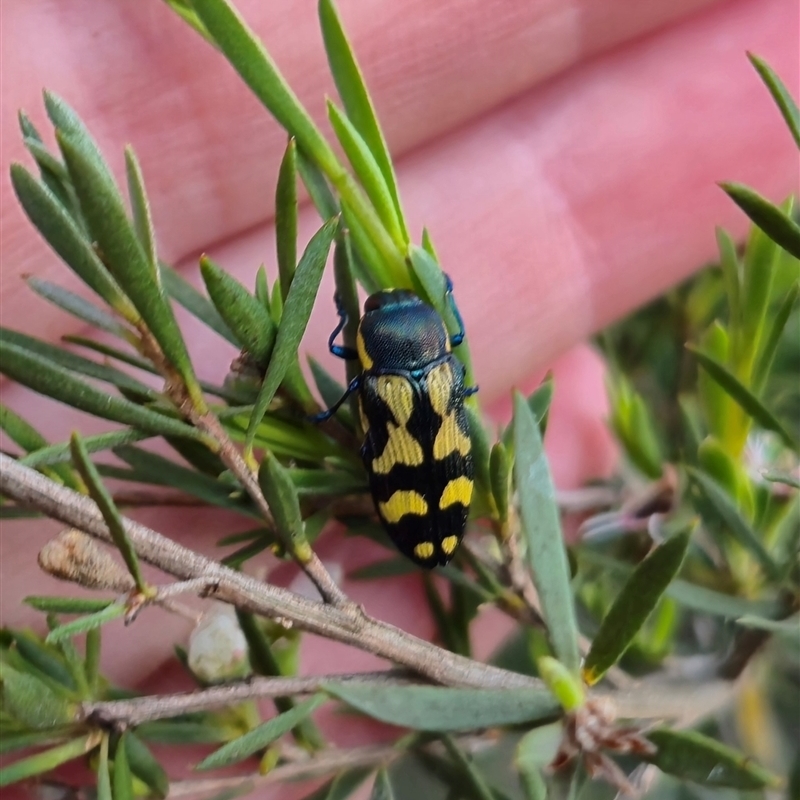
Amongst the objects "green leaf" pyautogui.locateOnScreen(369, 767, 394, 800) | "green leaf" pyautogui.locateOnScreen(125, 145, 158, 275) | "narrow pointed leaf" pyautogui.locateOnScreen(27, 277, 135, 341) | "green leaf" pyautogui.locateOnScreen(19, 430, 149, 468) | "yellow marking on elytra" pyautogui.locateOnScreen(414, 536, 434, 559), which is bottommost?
"green leaf" pyautogui.locateOnScreen(369, 767, 394, 800)

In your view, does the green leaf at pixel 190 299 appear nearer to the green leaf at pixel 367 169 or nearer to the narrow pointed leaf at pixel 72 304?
the narrow pointed leaf at pixel 72 304

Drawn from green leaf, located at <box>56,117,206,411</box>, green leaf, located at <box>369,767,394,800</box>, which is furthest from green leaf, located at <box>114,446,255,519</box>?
green leaf, located at <box>369,767,394,800</box>

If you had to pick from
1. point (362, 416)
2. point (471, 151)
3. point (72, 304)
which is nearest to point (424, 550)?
point (362, 416)

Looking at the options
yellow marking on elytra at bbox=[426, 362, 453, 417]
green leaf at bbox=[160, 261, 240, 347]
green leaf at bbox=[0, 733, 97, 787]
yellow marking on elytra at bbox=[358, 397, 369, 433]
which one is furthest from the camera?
yellow marking on elytra at bbox=[426, 362, 453, 417]

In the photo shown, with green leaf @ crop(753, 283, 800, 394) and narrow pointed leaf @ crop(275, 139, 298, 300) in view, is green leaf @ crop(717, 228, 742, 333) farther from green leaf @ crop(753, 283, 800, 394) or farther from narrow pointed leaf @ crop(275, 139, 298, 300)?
narrow pointed leaf @ crop(275, 139, 298, 300)

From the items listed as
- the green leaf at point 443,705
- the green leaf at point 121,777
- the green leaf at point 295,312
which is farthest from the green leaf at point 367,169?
the green leaf at point 121,777

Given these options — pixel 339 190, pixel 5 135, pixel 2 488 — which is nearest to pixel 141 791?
pixel 2 488

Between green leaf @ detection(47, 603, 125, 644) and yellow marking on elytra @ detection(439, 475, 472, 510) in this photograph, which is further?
yellow marking on elytra @ detection(439, 475, 472, 510)
